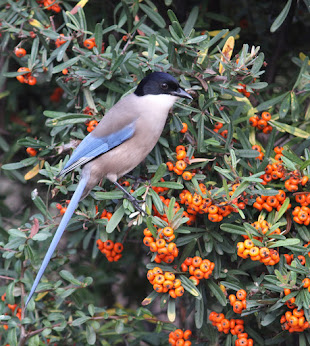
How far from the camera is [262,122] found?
311cm

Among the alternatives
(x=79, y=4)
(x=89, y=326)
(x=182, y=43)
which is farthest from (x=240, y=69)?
(x=89, y=326)

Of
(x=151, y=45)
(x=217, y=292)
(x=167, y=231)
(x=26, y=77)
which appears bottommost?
(x=217, y=292)

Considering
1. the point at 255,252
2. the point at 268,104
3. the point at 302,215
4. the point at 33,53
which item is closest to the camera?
the point at 255,252

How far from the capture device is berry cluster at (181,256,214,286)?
273 centimetres

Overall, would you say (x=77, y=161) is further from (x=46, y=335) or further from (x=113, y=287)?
(x=113, y=287)

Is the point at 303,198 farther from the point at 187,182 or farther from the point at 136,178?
the point at 136,178

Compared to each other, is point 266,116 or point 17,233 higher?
point 266,116

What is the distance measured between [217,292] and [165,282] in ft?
0.95

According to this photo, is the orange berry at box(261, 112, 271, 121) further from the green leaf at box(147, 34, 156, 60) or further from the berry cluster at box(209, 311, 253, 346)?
the berry cluster at box(209, 311, 253, 346)

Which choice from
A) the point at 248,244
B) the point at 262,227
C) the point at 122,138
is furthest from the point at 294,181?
the point at 122,138

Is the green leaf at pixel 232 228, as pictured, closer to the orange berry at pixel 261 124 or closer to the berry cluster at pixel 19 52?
the orange berry at pixel 261 124

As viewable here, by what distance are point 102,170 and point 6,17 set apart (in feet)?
3.66

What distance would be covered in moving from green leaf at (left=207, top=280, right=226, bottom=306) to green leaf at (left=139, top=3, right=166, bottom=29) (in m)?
1.49

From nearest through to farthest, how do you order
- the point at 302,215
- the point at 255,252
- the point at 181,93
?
1. the point at 255,252
2. the point at 302,215
3. the point at 181,93
